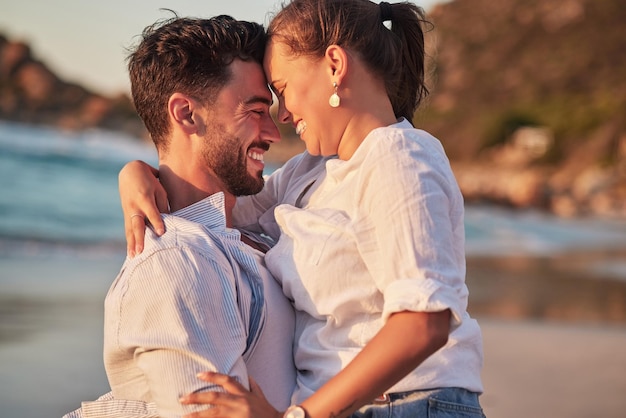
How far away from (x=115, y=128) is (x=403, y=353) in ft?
89.3

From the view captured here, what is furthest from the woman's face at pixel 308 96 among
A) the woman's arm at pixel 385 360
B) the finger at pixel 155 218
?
the woman's arm at pixel 385 360

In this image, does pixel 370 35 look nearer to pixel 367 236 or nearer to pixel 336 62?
pixel 336 62

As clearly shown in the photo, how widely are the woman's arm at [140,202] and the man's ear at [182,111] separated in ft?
0.48

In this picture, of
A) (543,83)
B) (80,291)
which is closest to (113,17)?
(543,83)

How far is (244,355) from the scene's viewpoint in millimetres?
1885

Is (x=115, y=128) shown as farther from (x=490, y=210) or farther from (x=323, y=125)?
(x=323, y=125)

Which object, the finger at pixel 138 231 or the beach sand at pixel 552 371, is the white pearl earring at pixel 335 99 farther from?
the beach sand at pixel 552 371

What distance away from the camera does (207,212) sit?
81.2 inches

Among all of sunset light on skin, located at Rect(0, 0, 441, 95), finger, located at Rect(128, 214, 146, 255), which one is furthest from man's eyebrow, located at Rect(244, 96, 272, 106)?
sunset light on skin, located at Rect(0, 0, 441, 95)

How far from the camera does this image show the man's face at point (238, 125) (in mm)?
2205

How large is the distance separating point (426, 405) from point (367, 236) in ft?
1.16

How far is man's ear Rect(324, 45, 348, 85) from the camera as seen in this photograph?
6.38 ft

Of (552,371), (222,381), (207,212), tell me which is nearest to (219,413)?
(222,381)

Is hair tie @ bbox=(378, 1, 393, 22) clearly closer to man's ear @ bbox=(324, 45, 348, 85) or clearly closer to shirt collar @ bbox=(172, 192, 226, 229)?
man's ear @ bbox=(324, 45, 348, 85)
